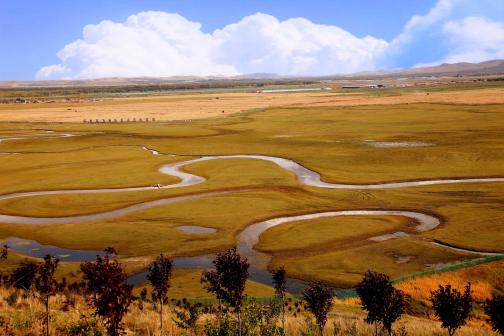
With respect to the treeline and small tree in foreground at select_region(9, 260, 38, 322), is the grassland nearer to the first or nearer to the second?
small tree in foreground at select_region(9, 260, 38, 322)

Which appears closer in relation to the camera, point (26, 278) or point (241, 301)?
point (241, 301)

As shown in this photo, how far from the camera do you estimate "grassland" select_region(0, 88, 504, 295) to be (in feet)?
117

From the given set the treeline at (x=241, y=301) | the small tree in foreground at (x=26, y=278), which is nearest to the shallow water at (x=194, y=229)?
the small tree in foreground at (x=26, y=278)

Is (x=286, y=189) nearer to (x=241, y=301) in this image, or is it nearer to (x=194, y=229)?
(x=194, y=229)

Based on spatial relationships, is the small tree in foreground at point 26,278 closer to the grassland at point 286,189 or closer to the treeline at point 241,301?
the treeline at point 241,301

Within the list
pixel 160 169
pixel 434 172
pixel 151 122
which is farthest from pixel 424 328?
pixel 151 122

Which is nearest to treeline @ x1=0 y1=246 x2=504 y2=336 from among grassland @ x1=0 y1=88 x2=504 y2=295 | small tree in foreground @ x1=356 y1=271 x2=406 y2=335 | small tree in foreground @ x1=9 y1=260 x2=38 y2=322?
small tree in foreground @ x1=356 y1=271 x2=406 y2=335

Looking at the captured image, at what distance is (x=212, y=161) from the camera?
229ft

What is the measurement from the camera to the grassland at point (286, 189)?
35.7 m

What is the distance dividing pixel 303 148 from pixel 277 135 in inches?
679

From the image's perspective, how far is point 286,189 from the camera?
51.8 m

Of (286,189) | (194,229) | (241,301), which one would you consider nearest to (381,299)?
(241,301)

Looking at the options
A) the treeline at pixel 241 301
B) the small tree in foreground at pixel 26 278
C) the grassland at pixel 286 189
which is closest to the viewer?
the treeline at pixel 241 301

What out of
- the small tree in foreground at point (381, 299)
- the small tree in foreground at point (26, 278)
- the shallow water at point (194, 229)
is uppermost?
the small tree in foreground at point (381, 299)
